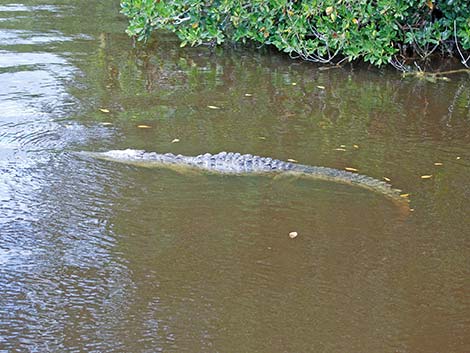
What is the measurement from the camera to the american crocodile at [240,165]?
20.6 feet

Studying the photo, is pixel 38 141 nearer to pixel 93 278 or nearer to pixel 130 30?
pixel 93 278

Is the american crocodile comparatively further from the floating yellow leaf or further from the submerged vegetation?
the submerged vegetation

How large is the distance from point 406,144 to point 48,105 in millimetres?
3757

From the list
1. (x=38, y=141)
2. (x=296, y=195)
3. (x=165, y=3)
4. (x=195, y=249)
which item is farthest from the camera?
(x=165, y=3)

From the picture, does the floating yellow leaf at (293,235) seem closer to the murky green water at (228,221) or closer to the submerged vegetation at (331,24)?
the murky green water at (228,221)

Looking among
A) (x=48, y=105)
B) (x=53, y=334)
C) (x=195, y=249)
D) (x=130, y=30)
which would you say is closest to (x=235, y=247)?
(x=195, y=249)

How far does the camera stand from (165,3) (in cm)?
1027

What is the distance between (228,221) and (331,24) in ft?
16.2

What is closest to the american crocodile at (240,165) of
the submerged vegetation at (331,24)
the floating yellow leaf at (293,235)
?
the floating yellow leaf at (293,235)

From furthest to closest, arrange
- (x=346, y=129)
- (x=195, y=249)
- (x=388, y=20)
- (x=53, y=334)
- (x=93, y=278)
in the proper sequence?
(x=388, y=20) < (x=346, y=129) < (x=195, y=249) < (x=93, y=278) < (x=53, y=334)

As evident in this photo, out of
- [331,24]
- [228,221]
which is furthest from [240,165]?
[331,24]

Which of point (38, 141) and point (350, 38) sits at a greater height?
point (350, 38)

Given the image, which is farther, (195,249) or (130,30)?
(130,30)

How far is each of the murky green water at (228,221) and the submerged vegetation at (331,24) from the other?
0.61m
